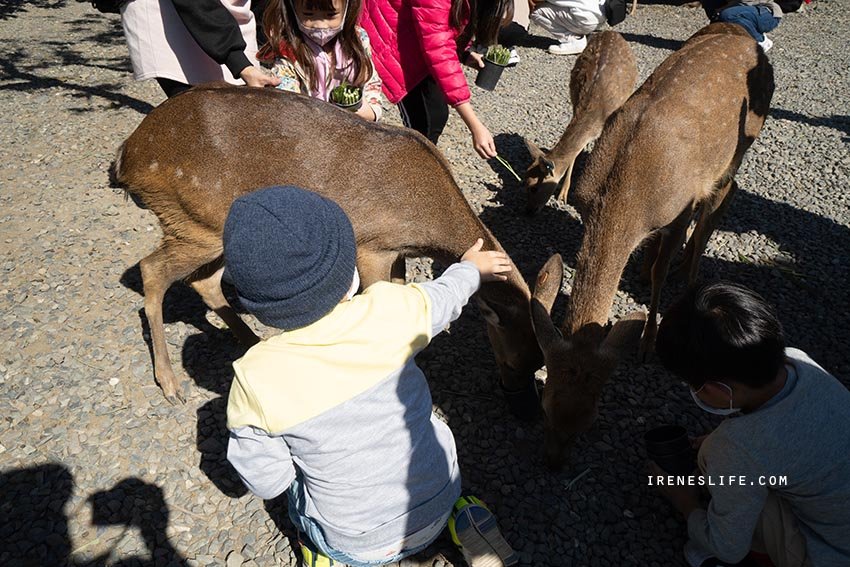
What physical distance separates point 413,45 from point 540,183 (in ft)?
5.57

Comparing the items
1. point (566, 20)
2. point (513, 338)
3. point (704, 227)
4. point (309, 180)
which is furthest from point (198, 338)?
point (566, 20)

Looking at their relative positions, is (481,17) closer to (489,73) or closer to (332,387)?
(489,73)

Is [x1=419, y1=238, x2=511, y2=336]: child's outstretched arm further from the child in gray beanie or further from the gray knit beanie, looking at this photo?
the gray knit beanie

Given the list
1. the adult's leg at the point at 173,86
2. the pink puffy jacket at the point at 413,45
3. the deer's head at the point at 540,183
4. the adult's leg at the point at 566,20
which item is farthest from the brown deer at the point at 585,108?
the adult's leg at the point at 566,20

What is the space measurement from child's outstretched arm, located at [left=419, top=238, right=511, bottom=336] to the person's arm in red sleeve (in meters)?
1.08

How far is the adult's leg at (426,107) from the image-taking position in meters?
4.04

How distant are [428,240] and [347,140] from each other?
0.70 metres

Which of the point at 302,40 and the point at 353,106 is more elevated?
the point at 302,40

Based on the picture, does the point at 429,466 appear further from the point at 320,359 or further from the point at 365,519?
the point at 320,359

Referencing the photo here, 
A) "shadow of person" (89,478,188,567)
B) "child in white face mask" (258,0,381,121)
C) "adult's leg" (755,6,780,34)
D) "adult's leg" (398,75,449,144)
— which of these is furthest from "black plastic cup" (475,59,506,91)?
"adult's leg" (755,6,780,34)

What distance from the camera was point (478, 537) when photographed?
2.34m

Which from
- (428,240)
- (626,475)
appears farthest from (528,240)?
(626,475)

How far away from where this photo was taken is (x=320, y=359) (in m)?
1.67

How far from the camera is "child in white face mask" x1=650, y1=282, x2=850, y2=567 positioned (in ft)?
6.30
